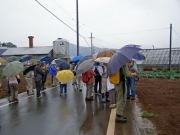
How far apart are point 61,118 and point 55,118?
7.9 inches

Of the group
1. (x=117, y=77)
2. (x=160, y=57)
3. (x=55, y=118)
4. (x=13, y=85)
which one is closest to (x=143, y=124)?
(x=117, y=77)

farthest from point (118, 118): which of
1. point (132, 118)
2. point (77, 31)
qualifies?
point (77, 31)

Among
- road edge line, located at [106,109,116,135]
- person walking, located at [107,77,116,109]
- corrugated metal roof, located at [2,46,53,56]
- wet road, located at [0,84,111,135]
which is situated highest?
corrugated metal roof, located at [2,46,53,56]

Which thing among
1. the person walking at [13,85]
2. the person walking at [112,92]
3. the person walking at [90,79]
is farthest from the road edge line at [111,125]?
the person walking at [13,85]

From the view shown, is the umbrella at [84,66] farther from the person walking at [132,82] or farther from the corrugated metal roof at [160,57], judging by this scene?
the corrugated metal roof at [160,57]

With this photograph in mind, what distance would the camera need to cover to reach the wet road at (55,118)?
5215 mm

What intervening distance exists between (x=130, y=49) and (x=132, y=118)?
85.4 inches

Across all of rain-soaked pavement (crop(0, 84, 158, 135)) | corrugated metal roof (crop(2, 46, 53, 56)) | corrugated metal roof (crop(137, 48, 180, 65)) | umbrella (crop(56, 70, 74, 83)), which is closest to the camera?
rain-soaked pavement (crop(0, 84, 158, 135))

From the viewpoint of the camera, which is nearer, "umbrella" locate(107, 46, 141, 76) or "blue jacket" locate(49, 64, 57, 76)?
"umbrella" locate(107, 46, 141, 76)

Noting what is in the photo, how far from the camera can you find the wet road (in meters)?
5.21

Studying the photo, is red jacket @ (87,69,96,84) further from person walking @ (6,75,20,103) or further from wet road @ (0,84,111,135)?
person walking @ (6,75,20,103)

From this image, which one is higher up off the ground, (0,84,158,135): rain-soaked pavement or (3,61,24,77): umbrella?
(3,61,24,77): umbrella

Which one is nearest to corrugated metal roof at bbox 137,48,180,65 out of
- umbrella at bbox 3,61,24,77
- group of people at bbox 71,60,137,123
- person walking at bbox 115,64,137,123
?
group of people at bbox 71,60,137,123

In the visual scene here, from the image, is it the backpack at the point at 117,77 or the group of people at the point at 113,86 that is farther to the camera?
the group of people at the point at 113,86
